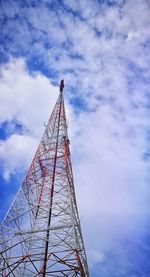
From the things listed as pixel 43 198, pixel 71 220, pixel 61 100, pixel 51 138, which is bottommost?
pixel 71 220

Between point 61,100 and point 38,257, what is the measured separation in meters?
16.0

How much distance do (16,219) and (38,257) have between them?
3.04 meters

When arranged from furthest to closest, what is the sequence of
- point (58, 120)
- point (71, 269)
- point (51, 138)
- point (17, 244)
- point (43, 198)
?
point (58, 120)
point (51, 138)
point (43, 198)
point (17, 244)
point (71, 269)

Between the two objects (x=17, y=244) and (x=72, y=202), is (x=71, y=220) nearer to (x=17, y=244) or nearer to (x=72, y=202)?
(x=72, y=202)

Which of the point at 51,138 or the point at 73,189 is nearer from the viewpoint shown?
the point at 73,189

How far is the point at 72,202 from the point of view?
1366 cm

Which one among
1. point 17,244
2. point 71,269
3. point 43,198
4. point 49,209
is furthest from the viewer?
point 43,198

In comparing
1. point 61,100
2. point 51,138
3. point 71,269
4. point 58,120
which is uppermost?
point 61,100

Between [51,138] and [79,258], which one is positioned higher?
[51,138]

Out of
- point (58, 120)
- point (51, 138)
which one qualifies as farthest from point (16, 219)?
point (58, 120)

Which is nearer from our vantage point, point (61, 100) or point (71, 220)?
point (71, 220)

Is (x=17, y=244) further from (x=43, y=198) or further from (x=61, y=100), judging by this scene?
(x=61, y=100)

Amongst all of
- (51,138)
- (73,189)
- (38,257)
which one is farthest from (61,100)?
(38,257)

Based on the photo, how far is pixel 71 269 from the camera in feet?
33.4
